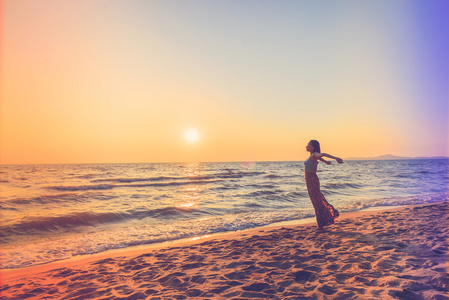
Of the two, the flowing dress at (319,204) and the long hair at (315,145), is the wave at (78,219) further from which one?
the long hair at (315,145)

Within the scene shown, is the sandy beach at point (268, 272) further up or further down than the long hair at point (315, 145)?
further down

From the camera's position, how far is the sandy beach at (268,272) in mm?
3549

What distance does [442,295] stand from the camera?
10.2ft

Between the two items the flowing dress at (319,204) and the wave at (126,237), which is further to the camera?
the flowing dress at (319,204)

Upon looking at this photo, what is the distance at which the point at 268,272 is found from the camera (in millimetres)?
4254

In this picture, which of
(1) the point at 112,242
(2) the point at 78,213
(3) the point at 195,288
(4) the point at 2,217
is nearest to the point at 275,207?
(1) the point at 112,242

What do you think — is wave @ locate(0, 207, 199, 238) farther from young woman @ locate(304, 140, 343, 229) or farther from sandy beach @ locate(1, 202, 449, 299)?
young woman @ locate(304, 140, 343, 229)

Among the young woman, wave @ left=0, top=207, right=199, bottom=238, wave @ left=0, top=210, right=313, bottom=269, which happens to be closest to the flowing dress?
the young woman

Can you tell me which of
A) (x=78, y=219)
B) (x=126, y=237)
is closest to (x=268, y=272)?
(x=126, y=237)

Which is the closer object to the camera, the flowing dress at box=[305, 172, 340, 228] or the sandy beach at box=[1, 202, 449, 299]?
the sandy beach at box=[1, 202, 449, 299]

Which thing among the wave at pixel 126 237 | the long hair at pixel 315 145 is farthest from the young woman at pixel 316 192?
the wave at pixel 126 237

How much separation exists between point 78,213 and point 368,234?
11.4 metres

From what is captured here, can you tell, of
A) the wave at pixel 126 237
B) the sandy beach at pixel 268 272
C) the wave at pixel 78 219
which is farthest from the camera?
the wave at pixel 78 219

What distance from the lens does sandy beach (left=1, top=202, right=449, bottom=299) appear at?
355 centimetres
